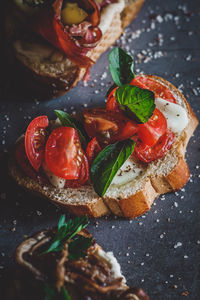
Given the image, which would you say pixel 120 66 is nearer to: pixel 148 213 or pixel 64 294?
pixel 148 213

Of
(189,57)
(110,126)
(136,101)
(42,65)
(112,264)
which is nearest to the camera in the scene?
(112,264)

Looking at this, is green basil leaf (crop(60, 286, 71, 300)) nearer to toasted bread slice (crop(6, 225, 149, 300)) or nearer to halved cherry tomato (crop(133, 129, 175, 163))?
toasted bread slice (crop(6, 225, 149, 300))

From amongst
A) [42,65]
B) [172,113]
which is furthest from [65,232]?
[42,65]

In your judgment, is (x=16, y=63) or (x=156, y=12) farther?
(x=156, y=12)

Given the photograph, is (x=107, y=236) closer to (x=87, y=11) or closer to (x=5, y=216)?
(x=5, y=216)

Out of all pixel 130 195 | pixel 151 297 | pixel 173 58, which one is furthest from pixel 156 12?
pixel 151 297

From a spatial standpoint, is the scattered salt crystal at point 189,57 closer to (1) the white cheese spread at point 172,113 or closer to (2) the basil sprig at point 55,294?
(1) the white cheese spread at point 172,113

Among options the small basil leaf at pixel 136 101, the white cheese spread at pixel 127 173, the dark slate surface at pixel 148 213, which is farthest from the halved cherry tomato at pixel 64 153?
the dark slate surface at pixel 148 213
